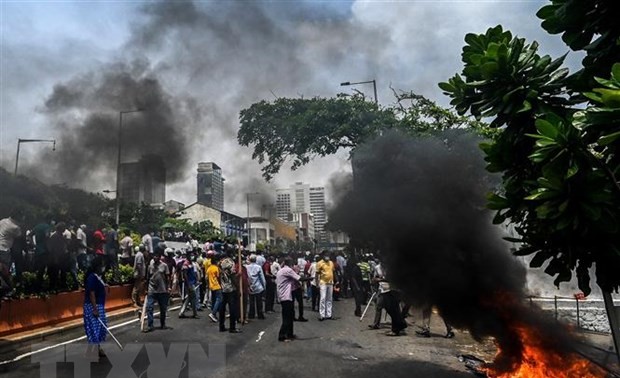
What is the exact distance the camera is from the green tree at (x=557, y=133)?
2.57 m

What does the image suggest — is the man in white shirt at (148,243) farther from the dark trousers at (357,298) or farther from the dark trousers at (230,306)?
the dark trousers at (357,298)

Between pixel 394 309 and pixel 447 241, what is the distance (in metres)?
2.32

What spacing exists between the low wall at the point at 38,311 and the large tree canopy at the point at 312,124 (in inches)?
317

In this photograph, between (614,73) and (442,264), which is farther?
(442,264)

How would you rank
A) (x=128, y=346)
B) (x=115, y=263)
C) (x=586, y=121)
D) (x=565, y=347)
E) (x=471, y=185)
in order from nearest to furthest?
(x=586, y=121), (x=565, y=347), (x=128, y=346), (x=471, y=185), (x=115, y=263)

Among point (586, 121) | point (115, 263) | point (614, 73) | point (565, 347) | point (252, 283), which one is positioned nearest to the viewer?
point (614, 73)

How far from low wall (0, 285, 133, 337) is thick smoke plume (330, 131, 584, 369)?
634 cm

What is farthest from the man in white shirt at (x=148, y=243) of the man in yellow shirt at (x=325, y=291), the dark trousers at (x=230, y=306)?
the man in yellow shirt at (x=325, y=291)

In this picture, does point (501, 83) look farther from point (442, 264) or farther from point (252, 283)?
point (252, 283)

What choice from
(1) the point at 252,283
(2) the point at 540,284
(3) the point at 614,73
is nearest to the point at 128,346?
(1) the point at 252,283

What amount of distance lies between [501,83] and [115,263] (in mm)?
11802

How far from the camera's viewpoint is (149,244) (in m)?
13.4

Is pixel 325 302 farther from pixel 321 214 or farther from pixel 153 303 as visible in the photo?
pixel 153 303

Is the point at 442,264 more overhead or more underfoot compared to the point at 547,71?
more underfoot
